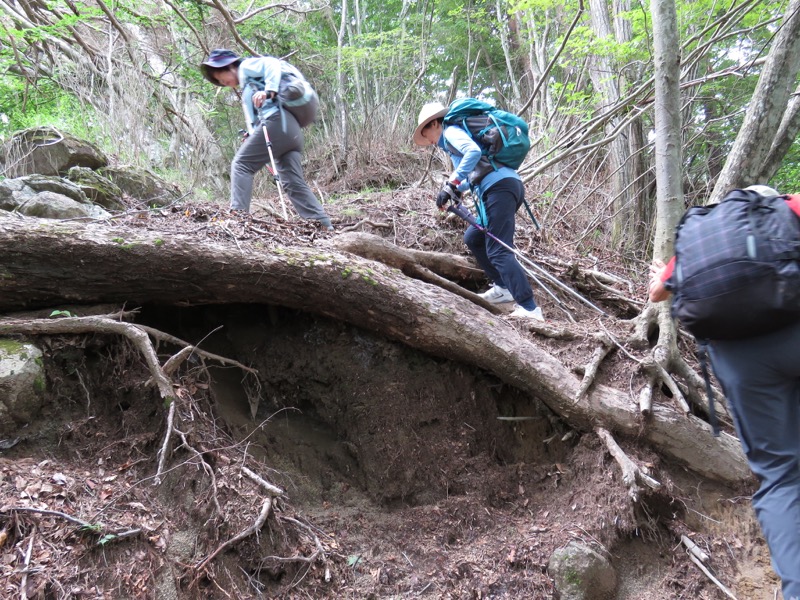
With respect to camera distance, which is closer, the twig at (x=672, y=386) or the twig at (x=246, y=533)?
the twig at (x=246, y=533)

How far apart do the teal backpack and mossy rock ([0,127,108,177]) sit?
413 cm

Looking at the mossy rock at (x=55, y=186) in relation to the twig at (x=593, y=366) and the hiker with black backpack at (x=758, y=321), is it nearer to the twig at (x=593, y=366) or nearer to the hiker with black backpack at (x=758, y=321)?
the twig at (x=593, y=366)

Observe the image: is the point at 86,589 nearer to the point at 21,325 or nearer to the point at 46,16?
the point at 21,325

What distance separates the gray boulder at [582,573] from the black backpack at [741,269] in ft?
5.02

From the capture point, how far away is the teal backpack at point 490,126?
148 inches

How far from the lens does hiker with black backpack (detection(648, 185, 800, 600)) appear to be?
168 centimetres

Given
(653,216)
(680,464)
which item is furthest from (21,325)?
(653,216)

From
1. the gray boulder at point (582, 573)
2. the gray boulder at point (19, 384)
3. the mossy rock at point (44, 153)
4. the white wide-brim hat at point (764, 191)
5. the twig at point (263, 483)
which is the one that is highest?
the white wide-brim hat at point (764, 191)

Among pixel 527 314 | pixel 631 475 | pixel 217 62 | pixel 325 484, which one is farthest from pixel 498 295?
pixel 217 62

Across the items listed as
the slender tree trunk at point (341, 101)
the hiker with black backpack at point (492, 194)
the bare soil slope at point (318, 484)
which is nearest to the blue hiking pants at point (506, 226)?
the hiker with black backpack at point (492, 194)

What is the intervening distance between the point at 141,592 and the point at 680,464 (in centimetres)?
306

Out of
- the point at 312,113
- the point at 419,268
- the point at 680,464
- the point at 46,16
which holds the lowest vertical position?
the point at 680,464

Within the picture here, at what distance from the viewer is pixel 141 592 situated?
2.10 meters

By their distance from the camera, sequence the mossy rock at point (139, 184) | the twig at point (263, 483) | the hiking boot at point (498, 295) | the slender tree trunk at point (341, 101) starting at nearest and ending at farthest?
the twig at point (263, 483)
the hiking boot at point (498, 295)
the mossy rock at point (139, 184)
the slender tree trunk at point (341, 101)
